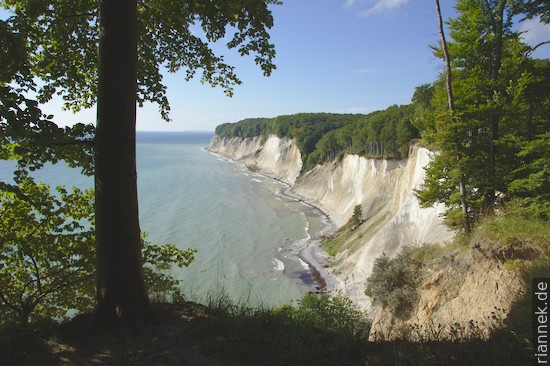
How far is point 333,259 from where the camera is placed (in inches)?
1380

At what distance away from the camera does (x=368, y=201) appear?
46.3 m

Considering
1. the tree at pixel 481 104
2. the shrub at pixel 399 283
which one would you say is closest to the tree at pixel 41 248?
the shrub at pixel 399 283

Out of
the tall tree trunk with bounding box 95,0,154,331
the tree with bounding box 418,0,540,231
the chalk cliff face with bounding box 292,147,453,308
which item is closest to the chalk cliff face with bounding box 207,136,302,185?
the chalk cliff face with bounding box 292,147,453,308

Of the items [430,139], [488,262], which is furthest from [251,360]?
[430,139]

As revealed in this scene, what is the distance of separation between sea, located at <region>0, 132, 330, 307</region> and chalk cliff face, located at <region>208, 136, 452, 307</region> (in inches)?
151

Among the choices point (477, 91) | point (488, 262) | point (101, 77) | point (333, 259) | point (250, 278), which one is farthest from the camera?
point (333, 259)

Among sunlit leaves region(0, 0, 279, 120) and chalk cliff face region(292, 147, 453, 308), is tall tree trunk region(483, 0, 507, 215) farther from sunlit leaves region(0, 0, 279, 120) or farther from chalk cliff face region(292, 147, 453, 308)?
sunlit leaves region(0, 0, 279, 120)

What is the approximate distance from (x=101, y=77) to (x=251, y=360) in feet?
13.2

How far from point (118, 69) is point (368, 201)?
Answer: 4478cm

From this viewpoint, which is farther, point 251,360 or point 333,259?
point 333,259

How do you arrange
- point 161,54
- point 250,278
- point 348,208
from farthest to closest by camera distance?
1. point 348,208
2. point 250,278
3. point 161,54

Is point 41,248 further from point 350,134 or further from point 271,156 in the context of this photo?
point 271,156

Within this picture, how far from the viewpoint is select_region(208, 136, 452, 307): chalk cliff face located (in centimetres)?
2703

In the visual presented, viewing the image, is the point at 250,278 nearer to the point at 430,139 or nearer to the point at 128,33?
the point at 430,139
